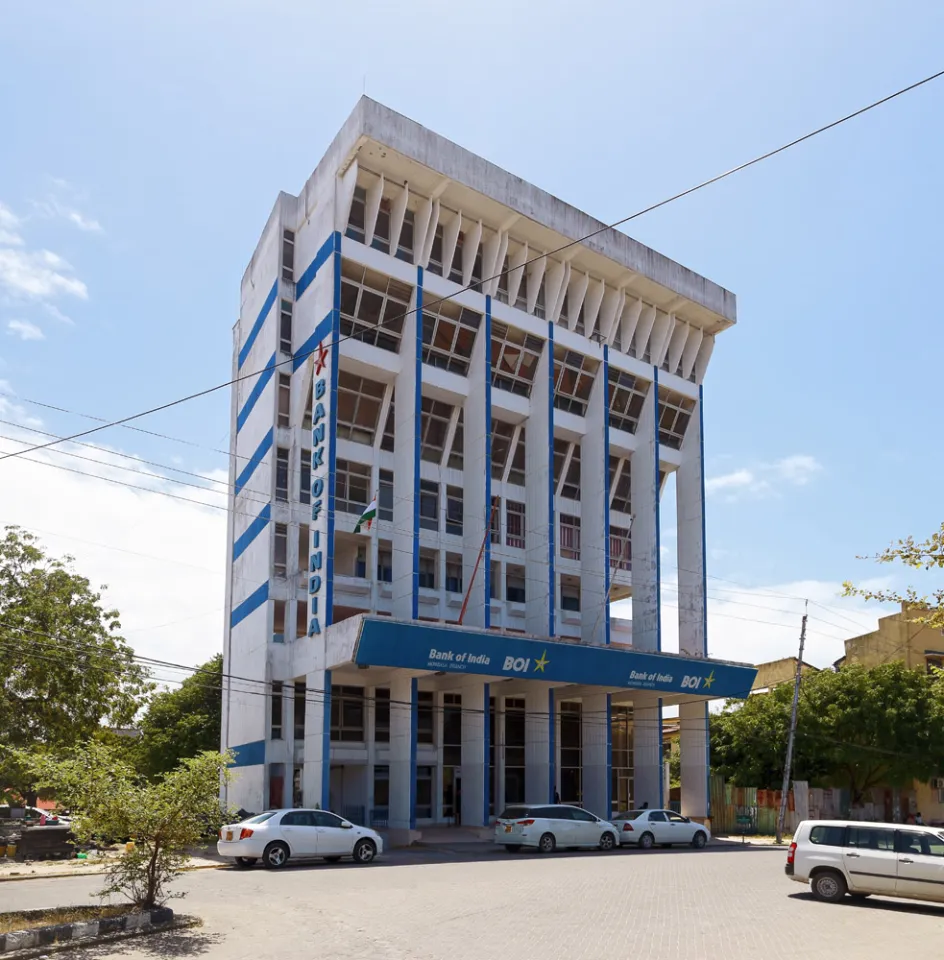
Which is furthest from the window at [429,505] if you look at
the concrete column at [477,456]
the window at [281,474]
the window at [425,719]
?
the window at [425,719]

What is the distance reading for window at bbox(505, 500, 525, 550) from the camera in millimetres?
43219

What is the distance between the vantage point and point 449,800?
132ft

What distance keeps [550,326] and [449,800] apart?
64.7ft

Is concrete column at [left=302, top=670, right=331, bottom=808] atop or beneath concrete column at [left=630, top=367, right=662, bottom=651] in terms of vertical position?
beneath

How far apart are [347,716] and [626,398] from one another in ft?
63.5

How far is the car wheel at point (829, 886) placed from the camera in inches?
742

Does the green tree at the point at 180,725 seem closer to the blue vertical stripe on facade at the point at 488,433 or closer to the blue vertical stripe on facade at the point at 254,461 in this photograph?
the blue vertical stripe on facade at the point at 254,461

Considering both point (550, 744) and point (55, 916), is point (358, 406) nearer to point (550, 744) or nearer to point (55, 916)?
point (550, 744)

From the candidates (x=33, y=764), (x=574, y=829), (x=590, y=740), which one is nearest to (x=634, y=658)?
(x=590, y=740)

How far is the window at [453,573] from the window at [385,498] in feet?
11.0

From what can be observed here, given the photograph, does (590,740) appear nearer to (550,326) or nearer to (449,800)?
(449,800)

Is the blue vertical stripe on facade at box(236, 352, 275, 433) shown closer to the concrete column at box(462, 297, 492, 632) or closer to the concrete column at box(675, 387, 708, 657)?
the concrete column at box(462, 297, 492, 632)

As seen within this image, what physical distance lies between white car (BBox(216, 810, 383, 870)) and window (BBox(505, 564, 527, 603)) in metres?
18.6

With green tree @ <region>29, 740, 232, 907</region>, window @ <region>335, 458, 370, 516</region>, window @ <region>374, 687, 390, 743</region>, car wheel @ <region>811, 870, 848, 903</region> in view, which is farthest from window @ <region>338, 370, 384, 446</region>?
car wheel @ <region>811, 870, 848, 903</region>
